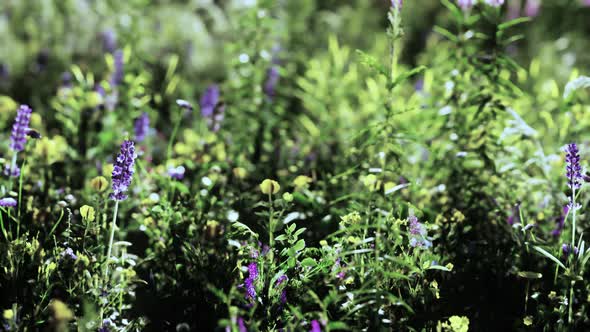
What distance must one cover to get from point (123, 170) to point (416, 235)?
902 millimetres

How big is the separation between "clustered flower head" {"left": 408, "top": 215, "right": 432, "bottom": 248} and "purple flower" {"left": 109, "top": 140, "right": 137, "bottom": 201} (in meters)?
Answer: 0.86

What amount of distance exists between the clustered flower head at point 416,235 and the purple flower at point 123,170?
33.7 inches

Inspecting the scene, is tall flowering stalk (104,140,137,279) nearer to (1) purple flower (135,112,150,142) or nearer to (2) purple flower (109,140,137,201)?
(2) purple flower (109,140,137,201)

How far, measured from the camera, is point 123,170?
1737mm

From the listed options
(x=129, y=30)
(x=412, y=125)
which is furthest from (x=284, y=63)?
(x=412, y=125)

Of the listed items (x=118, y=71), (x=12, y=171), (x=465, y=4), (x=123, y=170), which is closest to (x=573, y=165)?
(x=465, y=4)

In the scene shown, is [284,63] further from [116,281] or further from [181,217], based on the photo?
[116,281]

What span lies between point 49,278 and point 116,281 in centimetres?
20

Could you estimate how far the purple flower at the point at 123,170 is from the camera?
1.72 metres

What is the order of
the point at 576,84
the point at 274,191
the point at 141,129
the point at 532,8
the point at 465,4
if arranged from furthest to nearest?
the point at 532,8, the point at 141,129, the point at 465,4, the point at 576,84, the point at 274,191

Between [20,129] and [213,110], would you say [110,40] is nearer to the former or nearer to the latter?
[213,110]

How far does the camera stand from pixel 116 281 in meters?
1.85

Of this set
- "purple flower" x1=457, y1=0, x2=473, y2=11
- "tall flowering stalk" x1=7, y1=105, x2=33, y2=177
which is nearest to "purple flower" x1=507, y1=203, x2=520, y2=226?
"purple flower" x1=457, y1=0, x2=473, y2=11

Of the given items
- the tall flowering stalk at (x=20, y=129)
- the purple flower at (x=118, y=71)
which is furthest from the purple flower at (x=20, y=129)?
the purple flower at (x=118, y=71)
